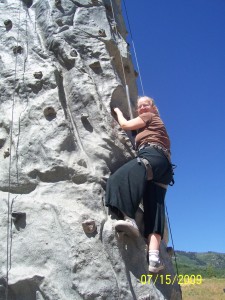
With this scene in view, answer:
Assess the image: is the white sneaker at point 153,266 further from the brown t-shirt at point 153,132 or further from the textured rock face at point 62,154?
the brown t-shirt at point 153,132

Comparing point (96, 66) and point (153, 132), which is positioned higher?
point (96, 66)

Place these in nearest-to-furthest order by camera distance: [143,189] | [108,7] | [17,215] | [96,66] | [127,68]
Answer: [17,215], [143,189], [96,66], [127,68], [108,7]

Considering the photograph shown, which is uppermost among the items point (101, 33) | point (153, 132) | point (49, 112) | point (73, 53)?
point (101, 33)

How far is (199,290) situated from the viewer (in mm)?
21328

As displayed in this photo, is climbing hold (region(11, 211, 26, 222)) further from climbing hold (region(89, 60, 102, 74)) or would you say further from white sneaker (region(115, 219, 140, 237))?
climbing hold (region(89, 60, 102, 74))

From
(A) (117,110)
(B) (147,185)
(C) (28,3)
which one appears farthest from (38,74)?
(B) (147,185)

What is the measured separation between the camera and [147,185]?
4.32 metres

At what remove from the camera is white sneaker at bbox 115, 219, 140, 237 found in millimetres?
3891

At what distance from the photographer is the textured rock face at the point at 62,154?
371cm

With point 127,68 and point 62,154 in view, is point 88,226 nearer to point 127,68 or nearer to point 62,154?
point 62,154

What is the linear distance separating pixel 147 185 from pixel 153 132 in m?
0.62

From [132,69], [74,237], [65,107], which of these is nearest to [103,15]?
[132,69]

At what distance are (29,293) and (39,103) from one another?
2209 mm

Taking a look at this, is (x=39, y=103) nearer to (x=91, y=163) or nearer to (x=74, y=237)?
(x=91, y=163)
